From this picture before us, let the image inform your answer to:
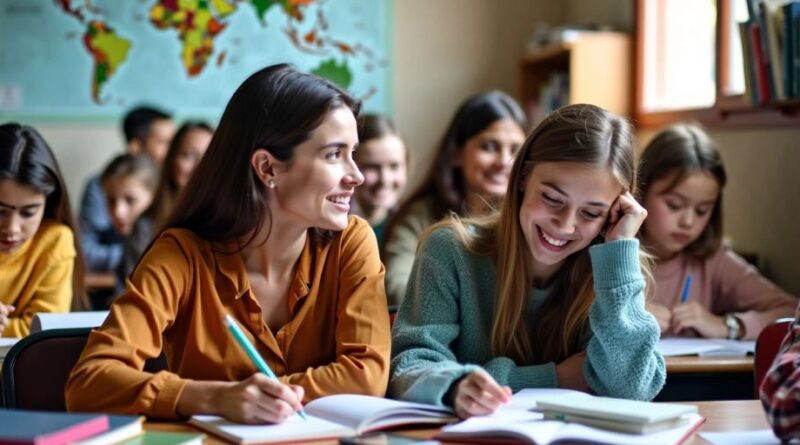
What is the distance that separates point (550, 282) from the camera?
2.04m

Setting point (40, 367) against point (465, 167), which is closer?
point (40, 367)

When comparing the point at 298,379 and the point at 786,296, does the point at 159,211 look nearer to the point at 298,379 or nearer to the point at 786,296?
the point at 786,296

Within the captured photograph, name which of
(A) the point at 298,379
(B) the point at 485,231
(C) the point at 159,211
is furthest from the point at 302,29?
(A) the point at 298,379

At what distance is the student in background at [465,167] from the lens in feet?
11.1

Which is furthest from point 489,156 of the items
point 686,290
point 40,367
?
point 40,367

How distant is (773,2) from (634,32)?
1.59 m

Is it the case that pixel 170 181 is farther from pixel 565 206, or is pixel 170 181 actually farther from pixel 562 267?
pixel 565 206

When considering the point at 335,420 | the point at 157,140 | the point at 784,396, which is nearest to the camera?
the point at 784,396

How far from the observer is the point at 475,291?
199cm

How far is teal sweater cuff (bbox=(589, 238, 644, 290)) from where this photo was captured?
1.83 m

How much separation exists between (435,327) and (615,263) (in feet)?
1.10

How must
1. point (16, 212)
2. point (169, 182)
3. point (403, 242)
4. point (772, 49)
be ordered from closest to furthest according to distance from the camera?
point (16, 212) < point (772, 49) < point (403, 242) < point (169, 182)

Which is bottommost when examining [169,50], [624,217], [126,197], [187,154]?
[126,197]

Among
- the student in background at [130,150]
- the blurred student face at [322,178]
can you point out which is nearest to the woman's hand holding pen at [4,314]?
the blurred student face at [322,178]
